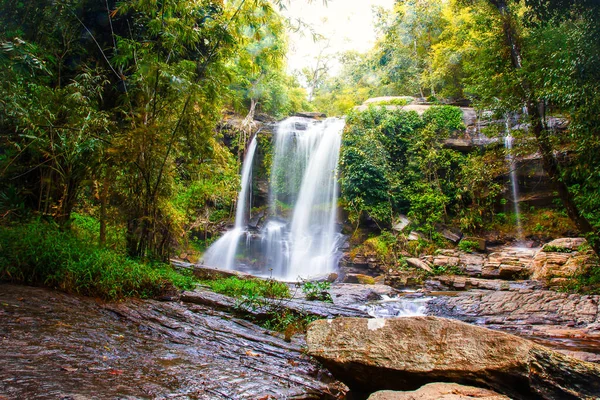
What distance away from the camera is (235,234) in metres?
17.3

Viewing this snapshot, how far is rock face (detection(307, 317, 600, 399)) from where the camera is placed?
2.60 metres

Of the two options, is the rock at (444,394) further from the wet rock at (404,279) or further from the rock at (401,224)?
the rock at (401,224)

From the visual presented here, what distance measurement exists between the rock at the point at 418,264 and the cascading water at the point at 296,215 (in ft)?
11.4

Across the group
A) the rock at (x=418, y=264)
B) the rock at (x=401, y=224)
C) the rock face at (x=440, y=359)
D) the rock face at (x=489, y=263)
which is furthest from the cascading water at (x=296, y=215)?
the rock face at (x=440, y=359)

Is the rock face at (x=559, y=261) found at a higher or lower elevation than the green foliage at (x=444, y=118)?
lower

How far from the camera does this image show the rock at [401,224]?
50.5ft

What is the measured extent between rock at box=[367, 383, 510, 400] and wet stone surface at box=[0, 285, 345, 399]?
778 mm

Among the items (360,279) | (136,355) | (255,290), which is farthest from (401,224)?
(136,355)

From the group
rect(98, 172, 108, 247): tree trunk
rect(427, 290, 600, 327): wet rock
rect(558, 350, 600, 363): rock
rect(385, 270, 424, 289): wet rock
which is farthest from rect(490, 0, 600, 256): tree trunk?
rect(98, 172, 108, 247): tree trunk

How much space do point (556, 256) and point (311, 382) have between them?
33.3 feet

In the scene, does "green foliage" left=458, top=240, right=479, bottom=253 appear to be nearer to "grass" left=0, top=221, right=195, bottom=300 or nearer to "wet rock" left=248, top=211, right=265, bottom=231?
"wet rock" left=248, top=211, right=265, bottom=231

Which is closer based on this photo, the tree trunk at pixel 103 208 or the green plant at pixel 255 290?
the tree trunk at pixel 103 208

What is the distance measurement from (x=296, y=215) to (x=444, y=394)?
622 inches

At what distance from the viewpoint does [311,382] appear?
3256mm
